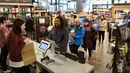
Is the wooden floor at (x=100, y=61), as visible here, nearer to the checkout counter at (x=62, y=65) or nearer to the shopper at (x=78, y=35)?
the shopper at (x=78, y=35)

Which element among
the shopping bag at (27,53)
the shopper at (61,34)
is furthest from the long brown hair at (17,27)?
the shopper at (61,34)

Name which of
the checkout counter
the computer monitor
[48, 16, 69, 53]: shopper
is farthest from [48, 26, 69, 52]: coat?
the computer monitor

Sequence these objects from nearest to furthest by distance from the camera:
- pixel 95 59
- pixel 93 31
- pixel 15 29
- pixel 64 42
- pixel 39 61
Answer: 1. pixel 15 29
2. pixel 39 61
3. pixel 64 42
4. pixel 93 31
5. pixel 95 59

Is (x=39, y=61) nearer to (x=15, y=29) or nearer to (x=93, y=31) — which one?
(x=15, y=29)

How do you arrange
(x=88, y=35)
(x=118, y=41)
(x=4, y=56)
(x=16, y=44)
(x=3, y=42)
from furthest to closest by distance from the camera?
(x=88, y=35)
(x=4, y=56)
(x=3, y=42)
(x=118, y=41)
(x=16, y=44)

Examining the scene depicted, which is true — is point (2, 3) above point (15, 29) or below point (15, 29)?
above

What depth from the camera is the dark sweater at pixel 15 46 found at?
2308 millimetres

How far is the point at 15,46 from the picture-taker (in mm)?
2316

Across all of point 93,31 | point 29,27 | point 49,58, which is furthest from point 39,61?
point 29,27

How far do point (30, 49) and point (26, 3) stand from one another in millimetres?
7729

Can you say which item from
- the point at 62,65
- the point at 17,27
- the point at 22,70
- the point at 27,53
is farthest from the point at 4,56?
the point at 62,65

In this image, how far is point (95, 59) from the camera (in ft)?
17.4

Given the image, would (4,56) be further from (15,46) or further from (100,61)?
(100,61)

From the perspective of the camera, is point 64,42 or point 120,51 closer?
point 120,51
